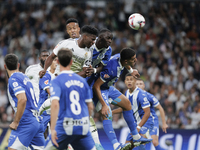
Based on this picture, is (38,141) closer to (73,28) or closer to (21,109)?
(21,109)

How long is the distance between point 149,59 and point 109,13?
366 cm

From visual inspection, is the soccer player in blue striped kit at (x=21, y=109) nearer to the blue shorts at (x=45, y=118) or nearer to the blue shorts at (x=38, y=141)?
the blue shorts at (x=38, y=141)

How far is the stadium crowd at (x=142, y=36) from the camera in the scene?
14.7 metres

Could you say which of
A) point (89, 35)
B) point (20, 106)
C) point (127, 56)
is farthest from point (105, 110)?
point (20, 106)

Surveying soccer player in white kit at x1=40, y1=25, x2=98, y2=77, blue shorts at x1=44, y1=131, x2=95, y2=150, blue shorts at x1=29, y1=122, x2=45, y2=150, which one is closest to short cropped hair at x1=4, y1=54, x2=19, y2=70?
soccer player in white kit at x1=40, y1=25, x2=98, y2=77

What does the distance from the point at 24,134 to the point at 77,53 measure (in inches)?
77.8

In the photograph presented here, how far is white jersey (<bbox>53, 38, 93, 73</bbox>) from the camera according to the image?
22.9 ft

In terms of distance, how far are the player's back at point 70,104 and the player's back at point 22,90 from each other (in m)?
1.08

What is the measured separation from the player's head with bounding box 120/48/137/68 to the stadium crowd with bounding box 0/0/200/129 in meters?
6.63

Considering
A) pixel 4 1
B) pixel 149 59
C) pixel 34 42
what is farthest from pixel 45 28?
pixel 149 59

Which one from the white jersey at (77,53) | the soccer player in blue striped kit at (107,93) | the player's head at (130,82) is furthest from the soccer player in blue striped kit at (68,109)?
the player's head at (130,82)

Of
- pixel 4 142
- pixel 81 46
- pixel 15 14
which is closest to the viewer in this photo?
pixel 81 46

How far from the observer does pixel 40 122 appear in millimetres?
6375

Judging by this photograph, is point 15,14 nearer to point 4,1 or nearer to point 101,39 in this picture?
point 4,1
